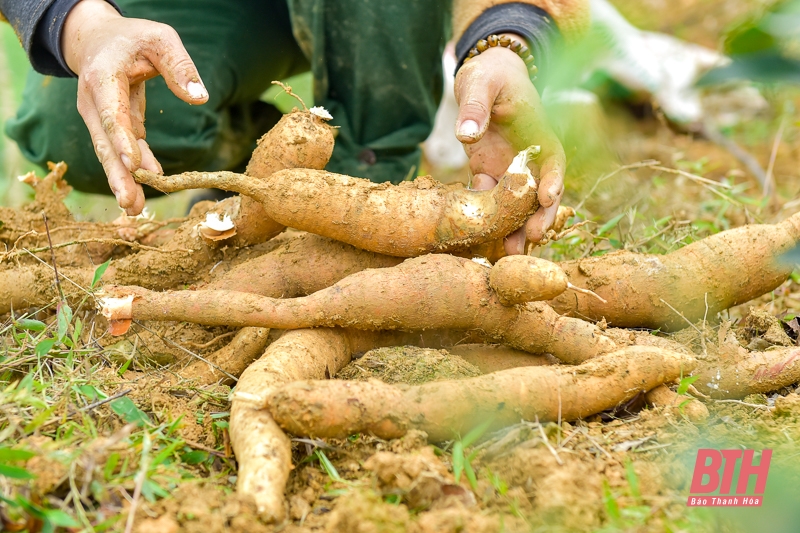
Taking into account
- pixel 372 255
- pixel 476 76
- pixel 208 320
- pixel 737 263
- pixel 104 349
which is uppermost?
pixel 476 76

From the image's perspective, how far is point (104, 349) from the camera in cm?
149

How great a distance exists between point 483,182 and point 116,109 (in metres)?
0.92

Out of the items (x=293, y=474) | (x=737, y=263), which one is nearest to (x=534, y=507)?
(x=293, y=474)

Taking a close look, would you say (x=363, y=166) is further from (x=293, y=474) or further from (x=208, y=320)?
(x=293, y=474)

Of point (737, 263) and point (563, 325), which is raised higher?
point (737, 263)

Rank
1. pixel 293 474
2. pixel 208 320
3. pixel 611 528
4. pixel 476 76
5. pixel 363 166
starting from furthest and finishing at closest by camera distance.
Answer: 1. pixel 363 166
2. pixel 476 76
3. pixel 208 320
4. pixel 293 474
5. pixel 611 528

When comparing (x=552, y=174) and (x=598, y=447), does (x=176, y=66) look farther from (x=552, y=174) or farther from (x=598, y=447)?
(x=598, y=447)

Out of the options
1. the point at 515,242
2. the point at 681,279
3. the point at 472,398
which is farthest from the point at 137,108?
the point at 681,279

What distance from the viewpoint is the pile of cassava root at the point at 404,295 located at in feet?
4.05

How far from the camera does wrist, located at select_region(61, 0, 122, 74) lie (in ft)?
5.38

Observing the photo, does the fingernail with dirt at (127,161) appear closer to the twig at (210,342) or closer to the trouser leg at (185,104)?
the twig at (210,342)

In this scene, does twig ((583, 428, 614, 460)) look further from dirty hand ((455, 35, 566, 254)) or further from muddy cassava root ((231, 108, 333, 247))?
muddy cassava root ((231, 108, 333, 247))

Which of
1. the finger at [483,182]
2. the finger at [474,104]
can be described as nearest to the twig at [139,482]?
the finger at [474,104]

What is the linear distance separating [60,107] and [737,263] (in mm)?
2423
